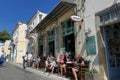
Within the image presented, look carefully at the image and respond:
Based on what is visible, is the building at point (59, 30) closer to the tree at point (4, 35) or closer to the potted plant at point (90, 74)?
the potted plant at point (90, 74)

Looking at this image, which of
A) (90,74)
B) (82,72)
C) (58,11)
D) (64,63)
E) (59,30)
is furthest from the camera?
(59,30)

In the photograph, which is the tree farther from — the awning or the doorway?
the doorway

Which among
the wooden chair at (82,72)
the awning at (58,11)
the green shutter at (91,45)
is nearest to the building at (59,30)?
the awning at (58,11)

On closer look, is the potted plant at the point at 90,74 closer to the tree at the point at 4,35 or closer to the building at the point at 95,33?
the building at the point at 95,33

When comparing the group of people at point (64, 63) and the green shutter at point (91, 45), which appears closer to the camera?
the group of people at point (64, 63)

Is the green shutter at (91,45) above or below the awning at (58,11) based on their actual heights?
below

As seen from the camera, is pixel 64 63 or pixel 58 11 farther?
pixel 58 11

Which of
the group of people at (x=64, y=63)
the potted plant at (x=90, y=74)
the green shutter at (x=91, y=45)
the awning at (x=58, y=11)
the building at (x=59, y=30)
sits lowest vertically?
the potted plant at (x=90, y=74)

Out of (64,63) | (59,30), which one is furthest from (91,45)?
(59,30)

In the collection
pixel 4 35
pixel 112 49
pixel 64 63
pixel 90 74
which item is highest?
pixel 4 35

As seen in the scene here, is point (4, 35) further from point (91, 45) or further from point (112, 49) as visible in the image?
point (112, 49)

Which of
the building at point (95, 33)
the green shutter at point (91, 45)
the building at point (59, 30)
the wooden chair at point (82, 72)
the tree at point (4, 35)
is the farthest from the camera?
the tree at point (4, 35)

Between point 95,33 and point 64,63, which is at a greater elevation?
point 95,33

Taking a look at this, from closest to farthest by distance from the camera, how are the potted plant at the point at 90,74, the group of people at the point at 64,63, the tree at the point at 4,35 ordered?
the potted plant at the point at 90,74, the group of people at the point at 64,63, the tree at the point at 4,35
